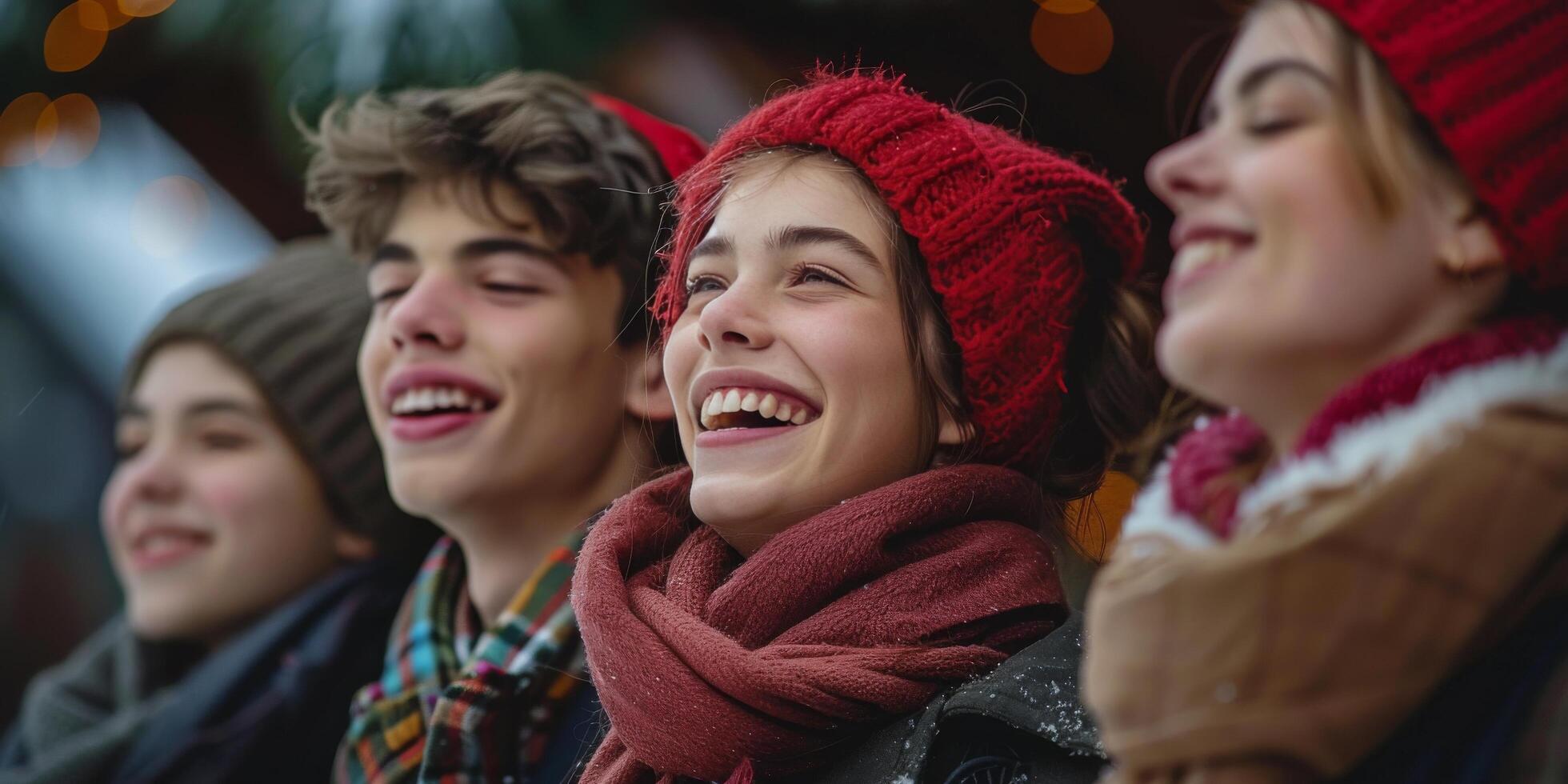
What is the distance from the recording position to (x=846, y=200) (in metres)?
2.09

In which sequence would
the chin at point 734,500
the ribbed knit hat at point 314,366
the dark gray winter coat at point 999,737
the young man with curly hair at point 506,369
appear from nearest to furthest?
the dark gray winter coat at point 999,737 → the chin at point 734,500 → the young man with curly hair at point 506,369 → the ribbed knit hat at point 314,366

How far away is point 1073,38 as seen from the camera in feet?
9.34

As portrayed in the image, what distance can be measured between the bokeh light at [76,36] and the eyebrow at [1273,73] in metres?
3.14

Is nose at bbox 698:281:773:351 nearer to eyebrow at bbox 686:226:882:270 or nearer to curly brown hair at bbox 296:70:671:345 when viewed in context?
eyebrow at bbox 686:226:882:270

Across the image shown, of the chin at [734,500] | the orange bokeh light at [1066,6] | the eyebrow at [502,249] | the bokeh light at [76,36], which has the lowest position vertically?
the chin at [734,500]

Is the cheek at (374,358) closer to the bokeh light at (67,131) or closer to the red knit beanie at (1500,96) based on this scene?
the bokeh light at (67,131)

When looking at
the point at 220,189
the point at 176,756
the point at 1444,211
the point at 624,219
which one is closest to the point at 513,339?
the point at 624,219

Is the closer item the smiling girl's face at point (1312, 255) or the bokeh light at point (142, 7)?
the smiling girl's face at point (1312, 255)

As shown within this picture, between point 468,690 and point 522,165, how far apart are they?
898 millimetres

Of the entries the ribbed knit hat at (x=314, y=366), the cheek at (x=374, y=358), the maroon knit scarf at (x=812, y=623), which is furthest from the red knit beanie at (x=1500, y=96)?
the ribbed knit hat at (x=314, y=366)

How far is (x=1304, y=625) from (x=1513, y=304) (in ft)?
1.20

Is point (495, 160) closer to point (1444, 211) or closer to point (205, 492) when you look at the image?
point (205, 492)

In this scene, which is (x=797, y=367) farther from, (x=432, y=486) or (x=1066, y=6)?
(x=1066, y=6)

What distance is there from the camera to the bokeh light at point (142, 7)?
3617mm
